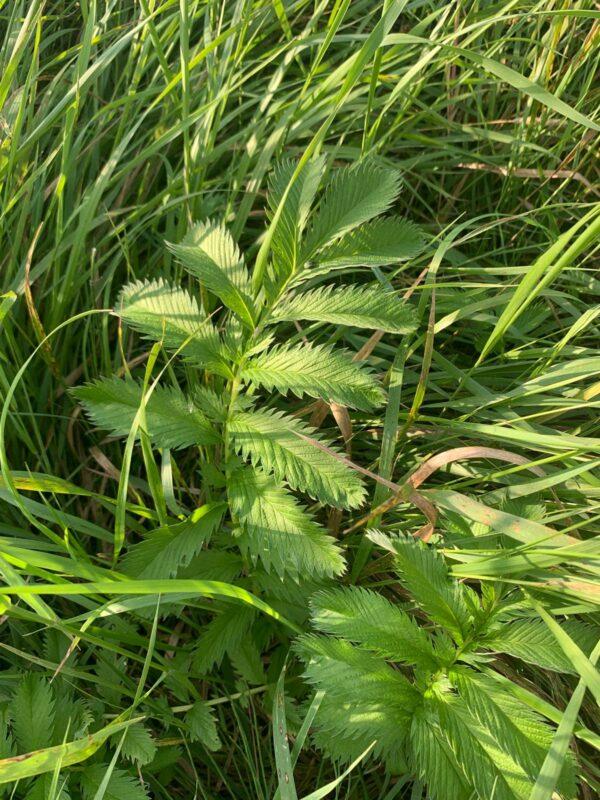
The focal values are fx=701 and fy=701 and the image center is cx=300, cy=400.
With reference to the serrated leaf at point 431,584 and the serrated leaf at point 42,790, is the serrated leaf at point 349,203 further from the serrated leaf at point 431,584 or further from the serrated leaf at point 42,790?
the serrated leaf at point 42,790

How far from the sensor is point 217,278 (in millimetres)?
1108

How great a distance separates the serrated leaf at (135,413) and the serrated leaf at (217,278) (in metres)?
0.18

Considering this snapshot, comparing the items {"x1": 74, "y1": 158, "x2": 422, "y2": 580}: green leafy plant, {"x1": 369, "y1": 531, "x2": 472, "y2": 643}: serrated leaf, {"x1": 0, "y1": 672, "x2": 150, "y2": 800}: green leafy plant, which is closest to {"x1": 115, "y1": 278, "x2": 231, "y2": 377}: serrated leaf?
{"x1": 74, "y1": 158, "x2": 422, "y2": 580}: green leafy plant

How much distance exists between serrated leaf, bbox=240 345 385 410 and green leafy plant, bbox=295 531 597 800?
0.22 meters

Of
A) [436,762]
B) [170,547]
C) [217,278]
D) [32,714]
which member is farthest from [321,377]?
[32,714]

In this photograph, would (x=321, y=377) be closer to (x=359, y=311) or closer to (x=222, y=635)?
(x=359, y=311)

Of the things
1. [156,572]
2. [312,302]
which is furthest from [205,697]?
[312,302]

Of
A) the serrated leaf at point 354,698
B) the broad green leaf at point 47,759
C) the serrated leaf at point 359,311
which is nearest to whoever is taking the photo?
the broad green leaf at point 47,759

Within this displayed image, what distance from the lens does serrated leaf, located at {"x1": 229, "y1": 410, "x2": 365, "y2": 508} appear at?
1.03 meters

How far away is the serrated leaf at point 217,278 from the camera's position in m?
1.10

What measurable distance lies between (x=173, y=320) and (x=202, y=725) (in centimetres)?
68

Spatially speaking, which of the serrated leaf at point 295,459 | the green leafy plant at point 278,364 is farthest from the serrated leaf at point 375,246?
the serrated leaf at point 295,459

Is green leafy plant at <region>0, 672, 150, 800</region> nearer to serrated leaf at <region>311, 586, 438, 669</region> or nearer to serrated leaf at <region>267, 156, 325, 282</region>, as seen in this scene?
serrated leaf at <region>311, 586, 438, 669</region>

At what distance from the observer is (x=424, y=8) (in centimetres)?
193
